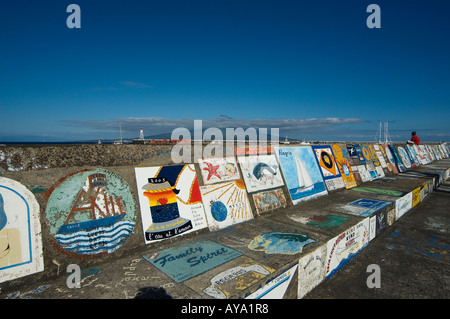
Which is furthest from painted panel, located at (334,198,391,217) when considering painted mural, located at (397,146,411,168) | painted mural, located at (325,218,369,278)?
painted mural, located at (397,146,411,168)

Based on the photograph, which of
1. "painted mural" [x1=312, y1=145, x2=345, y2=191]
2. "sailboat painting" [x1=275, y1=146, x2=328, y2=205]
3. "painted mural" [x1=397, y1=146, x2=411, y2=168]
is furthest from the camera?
"painted mural" [x1=397, y1=146, x2=411, y2=168]

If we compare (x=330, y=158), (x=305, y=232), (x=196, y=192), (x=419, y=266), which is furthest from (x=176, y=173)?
(x=330, y=158)

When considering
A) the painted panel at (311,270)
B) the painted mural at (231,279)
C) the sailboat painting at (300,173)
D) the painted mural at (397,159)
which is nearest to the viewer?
the painted mural at (231,279)

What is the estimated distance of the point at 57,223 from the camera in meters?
2.69

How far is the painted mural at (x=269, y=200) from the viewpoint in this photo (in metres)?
4.72

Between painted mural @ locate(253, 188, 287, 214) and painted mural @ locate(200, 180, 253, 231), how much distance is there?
0.89ft

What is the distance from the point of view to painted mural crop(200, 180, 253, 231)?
4.02 meters

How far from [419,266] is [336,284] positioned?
1.61 m

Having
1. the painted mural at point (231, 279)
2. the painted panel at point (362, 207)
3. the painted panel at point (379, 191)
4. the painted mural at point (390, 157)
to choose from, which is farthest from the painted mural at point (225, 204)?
the painted mural at point (390, 157)

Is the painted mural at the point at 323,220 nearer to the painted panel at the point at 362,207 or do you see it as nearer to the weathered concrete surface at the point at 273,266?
the weathered concrete surface at the point at 273,266

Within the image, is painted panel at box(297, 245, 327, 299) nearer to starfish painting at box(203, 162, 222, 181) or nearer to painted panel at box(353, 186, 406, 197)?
starfish painting at box(203, 162, 222, 181)

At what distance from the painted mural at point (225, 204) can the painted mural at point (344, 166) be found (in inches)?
183
